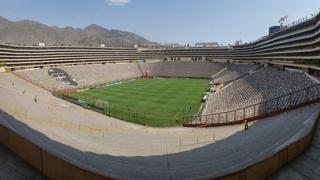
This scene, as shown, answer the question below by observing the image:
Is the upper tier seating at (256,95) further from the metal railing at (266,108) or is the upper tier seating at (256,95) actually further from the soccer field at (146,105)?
the metal railing at (266,108)

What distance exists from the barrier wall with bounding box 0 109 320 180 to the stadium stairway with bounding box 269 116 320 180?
0.21 meters

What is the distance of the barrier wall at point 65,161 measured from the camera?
34.8 ft

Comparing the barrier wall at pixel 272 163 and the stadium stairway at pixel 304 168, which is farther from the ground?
the barrier wall at pixel 272 163

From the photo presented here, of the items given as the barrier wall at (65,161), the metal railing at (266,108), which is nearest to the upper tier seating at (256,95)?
the metal railing at (266,108)

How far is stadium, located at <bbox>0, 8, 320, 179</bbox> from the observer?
1295 cm

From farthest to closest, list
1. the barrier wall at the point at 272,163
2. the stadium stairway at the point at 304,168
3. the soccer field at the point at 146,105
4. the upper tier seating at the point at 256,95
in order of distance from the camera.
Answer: the soccer field at the point at 146,105, the upper tier seating at the point at 256,95, the stadium stairway at the point at 304,168, the barrier wall at the point at 272,163

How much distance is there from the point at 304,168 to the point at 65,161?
30.1ft

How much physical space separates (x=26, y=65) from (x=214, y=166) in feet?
354

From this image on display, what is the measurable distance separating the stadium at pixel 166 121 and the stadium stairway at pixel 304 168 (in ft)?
0.14

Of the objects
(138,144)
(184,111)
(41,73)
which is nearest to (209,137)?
(138,144)

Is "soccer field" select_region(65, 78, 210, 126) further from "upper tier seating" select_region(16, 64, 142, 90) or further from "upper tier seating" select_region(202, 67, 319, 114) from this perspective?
"upper tier seating" select_region(16, 64, 142, 90)

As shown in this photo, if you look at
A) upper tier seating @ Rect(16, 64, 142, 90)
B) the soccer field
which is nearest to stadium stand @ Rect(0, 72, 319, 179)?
the soccer field

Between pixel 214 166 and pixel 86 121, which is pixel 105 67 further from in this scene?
pixel 214 166

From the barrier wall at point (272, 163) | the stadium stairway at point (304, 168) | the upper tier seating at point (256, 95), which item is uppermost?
the barrier wall at point (272, 163)
